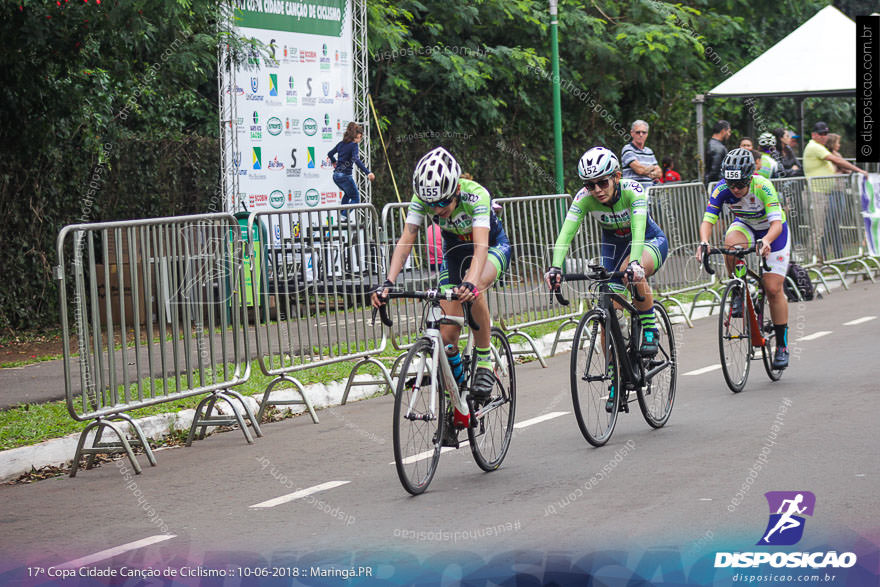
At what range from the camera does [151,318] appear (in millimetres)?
8867

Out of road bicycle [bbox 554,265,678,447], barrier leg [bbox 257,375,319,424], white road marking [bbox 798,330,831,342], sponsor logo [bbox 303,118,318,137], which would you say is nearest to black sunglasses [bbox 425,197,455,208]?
road bicycle [bbox 554,265,678,447]

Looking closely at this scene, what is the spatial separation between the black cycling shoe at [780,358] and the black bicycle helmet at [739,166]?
1561mm

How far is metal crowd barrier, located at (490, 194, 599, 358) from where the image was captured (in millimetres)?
13023

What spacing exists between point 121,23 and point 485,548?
860 centimetres

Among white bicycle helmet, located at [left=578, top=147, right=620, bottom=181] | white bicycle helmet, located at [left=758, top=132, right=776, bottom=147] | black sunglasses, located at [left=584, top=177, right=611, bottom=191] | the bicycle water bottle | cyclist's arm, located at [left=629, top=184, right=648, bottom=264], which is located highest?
white bicycle helmet, located at [left=758, top=132, right=776, bottom=147]

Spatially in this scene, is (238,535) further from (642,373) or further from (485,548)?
(642,373)

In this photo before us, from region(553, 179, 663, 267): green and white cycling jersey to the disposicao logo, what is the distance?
8.19 feet

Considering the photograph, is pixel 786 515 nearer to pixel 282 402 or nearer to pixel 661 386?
pixel 661 386

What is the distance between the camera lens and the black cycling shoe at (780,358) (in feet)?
35.7

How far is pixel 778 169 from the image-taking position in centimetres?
2030

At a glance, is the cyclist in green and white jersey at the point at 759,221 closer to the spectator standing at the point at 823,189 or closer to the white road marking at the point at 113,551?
the white road marking at the point at 113,551

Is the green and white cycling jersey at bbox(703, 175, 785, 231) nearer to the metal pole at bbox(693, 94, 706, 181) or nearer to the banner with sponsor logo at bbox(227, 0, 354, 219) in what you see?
the banner with sponsor logo at bbox(227, 0, 354, 219)

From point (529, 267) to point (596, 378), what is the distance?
531 centimetres

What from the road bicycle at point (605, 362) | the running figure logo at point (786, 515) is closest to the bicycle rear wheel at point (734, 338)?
the road bicycle at point (605, 362)
